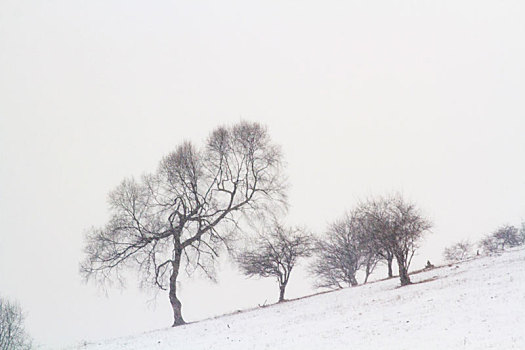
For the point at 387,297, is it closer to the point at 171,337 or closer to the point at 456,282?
the point at 456,282

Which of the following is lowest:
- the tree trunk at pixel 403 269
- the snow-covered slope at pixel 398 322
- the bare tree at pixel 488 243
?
the snow-covered slope at pixel 398 322

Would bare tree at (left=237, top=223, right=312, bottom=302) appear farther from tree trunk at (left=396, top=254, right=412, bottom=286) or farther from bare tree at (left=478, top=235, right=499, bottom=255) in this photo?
bare tree at (left=478, top=235, right=499, bottom=255)

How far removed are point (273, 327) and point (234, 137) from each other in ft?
55.8

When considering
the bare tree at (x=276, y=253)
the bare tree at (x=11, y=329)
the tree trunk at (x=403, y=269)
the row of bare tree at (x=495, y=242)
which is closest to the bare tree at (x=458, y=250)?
the row of bare tree at (x=495, y=242)

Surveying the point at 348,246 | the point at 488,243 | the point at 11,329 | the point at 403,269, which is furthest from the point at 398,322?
the point at 11,329

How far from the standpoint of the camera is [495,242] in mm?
67375

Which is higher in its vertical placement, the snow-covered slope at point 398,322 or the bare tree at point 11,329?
the bare tree at point 11,329

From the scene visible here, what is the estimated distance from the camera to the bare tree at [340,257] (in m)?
57.2

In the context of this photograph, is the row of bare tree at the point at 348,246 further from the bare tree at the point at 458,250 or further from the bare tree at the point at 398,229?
the bare tree at the point at 458,250

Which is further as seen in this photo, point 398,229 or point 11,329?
point 11,329

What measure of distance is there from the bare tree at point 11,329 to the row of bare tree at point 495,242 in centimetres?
6118

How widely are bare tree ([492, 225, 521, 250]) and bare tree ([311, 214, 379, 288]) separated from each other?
63.6ft

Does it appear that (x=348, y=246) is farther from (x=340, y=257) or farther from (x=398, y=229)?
(x=398, y=229)

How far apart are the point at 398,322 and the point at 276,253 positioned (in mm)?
25027
